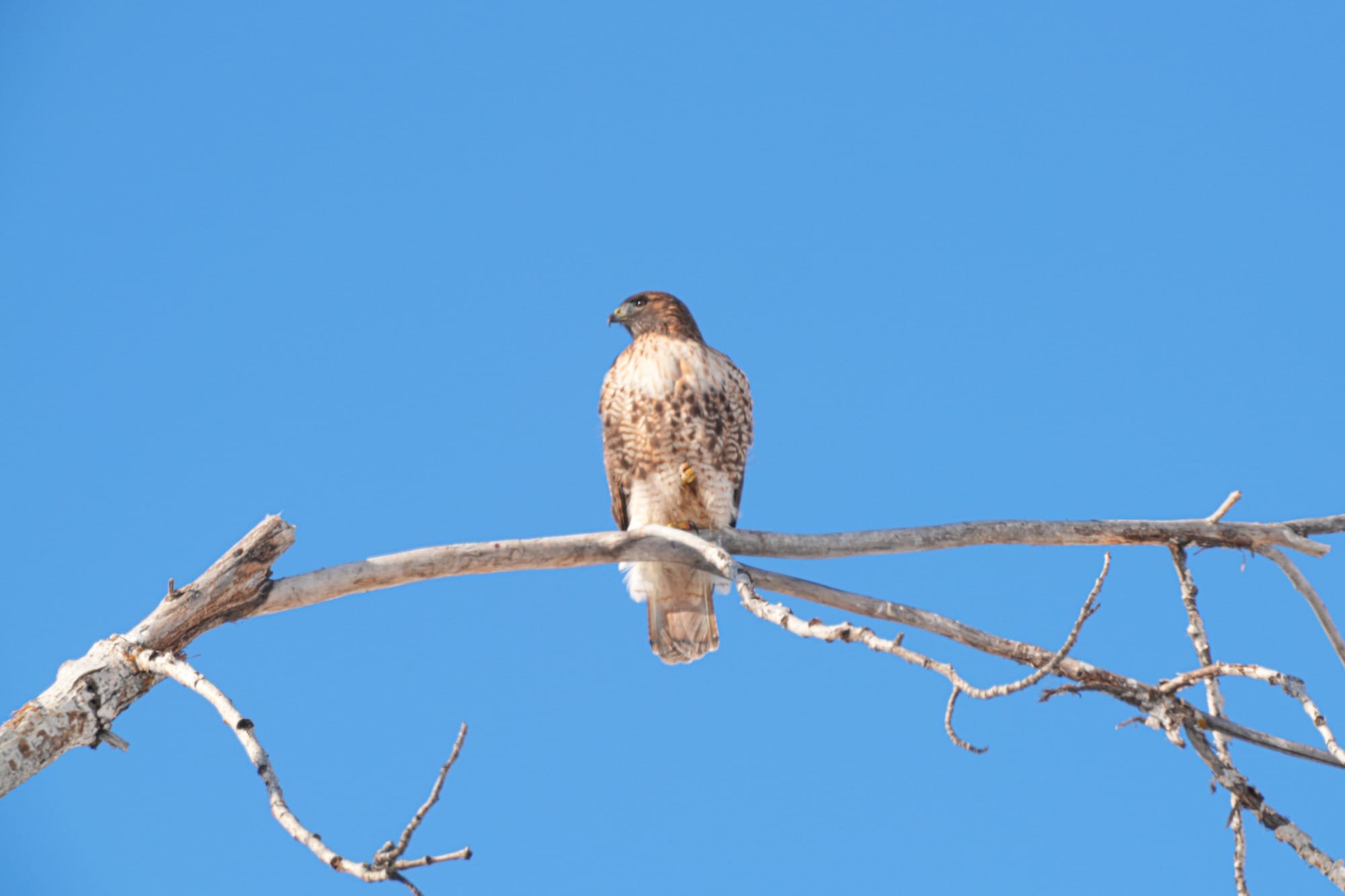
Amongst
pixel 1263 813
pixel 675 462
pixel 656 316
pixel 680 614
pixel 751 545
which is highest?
pixel 656 316

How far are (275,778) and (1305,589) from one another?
179 inches

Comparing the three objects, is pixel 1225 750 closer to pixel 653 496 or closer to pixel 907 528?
pixel 907 528

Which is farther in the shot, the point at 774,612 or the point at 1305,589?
the point at 1305,589

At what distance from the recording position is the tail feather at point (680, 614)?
20.3 feet

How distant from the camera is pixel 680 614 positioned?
6.23 meters

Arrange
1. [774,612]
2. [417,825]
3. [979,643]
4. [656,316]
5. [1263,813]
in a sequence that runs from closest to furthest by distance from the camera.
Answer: [417,825] < [774,612] < [1263,813] < [979,643] < [656,316]

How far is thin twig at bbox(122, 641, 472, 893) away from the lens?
2.94 metres

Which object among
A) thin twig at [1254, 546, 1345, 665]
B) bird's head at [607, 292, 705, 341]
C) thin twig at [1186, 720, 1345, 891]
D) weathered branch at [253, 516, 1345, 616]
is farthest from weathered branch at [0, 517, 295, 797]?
thin twig at [1254, 546, 1345, 665]

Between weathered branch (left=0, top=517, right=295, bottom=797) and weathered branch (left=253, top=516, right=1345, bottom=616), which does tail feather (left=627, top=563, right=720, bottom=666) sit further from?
weathered branch (left=0, top=517, right=295, bottom=797)

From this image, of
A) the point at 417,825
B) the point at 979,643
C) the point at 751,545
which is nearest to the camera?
the point at 417,825

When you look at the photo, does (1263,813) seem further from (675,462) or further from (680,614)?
(675,462)

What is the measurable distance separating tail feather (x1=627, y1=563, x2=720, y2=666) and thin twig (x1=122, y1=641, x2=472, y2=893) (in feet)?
8.33

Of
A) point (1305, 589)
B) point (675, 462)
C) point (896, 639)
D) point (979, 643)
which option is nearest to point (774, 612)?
point (896, 639)

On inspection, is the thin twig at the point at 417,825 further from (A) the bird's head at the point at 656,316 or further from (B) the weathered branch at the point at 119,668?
(A) the bird's head at the point at 656,316
